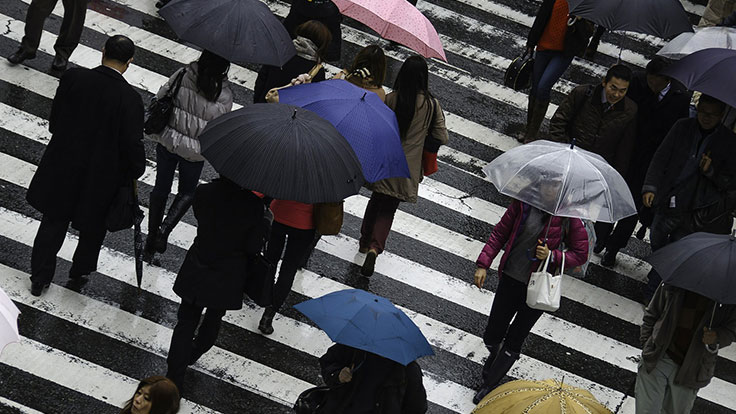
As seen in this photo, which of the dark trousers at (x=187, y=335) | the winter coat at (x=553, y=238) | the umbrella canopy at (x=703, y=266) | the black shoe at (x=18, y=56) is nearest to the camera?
the umbrella canopy at (x=703, y=266)

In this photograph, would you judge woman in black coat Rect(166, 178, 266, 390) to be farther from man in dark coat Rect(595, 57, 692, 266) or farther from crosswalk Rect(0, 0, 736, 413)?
man in dark coat Rect(595, 57, 692, 266)

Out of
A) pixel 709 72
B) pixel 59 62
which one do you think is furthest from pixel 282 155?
pixel 59 62

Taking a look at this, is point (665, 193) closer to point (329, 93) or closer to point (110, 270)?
point (329, 93)

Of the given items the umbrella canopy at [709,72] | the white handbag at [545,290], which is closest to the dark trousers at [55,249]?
the white handbag at [545,290]

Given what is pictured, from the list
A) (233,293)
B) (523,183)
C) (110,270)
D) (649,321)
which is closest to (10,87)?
(110,270)

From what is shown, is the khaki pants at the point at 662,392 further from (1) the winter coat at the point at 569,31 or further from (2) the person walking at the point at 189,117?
(1) the winter coat at the point at 569,31

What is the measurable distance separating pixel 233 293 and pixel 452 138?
203 inches

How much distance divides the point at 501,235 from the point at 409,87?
1543mm

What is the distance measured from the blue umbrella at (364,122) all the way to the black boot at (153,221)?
54.3 inches

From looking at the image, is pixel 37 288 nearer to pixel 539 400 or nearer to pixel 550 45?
pixel 539 400

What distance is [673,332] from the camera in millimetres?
8023

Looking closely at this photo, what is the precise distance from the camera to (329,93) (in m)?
8.41

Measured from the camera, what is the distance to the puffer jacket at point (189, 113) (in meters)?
8.64

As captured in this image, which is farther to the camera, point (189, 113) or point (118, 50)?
point (189, 113)
